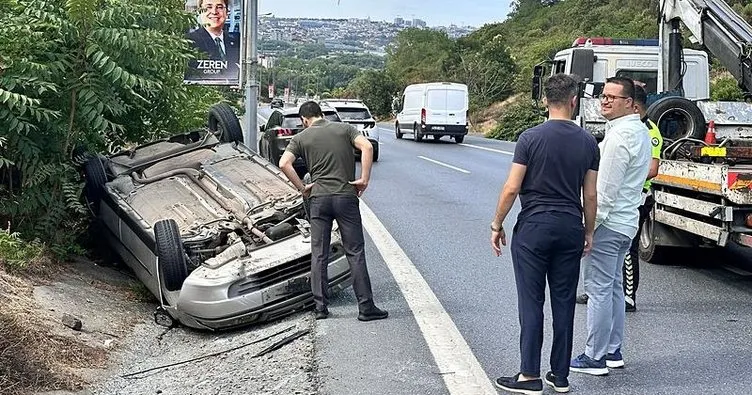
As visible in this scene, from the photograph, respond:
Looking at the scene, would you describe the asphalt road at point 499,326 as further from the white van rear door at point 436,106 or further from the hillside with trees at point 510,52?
the hillside with trees at point 510,52

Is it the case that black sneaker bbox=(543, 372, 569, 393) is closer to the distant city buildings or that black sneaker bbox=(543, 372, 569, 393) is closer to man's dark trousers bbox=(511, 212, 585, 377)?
man's dark trousers bbox=(511, 212, 585, 377)

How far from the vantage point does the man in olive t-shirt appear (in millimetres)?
7305

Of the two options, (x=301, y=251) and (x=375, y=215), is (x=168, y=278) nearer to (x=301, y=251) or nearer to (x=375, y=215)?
(x=301, y=251)

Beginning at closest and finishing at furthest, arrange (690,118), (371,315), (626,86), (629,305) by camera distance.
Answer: (626,86)
(371,315)
(629,305)
(690,118)

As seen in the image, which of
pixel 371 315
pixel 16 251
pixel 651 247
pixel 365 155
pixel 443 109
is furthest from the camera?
pixel 443 109

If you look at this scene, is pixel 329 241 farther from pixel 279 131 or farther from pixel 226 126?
pixel 279 131

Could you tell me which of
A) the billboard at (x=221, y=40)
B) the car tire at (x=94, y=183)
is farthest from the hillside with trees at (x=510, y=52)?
the car tire at (x=94, y=183)

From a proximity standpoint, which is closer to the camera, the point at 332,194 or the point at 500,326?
the point at 500,326

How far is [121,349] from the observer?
7.25 metres

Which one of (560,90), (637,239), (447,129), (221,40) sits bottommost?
(447,129)

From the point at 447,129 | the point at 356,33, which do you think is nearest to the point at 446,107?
the point at 447,129

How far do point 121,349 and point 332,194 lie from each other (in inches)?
80.4

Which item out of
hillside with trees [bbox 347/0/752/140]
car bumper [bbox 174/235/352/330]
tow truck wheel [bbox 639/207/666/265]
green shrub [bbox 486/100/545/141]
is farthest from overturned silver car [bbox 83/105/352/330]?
green shrub [bbox 486/100/545/141]

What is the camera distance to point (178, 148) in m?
11.0
